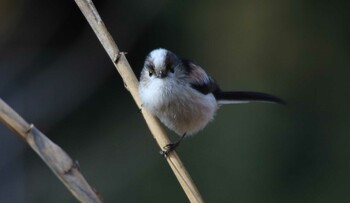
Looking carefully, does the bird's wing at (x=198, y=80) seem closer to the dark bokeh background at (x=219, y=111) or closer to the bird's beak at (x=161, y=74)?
the bird's beak at (x=161, y=74)

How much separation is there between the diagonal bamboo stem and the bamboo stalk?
288 millimetres

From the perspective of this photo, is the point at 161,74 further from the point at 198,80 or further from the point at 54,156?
the point at 54,156

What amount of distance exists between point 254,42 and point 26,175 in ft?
3.81

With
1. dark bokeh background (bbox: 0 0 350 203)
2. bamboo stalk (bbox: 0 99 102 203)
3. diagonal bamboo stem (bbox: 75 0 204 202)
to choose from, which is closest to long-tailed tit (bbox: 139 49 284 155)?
diagonal bamboo stem (bbox: 75 0 204 202)

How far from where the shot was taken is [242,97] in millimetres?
1816

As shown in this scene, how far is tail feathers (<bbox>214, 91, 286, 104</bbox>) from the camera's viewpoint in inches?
69.3

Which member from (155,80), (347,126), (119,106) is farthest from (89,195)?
(347,126)

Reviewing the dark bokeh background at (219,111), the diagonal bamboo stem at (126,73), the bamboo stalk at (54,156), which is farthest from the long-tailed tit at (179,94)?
the dark bokeh background at (219,111)

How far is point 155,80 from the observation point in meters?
1.62

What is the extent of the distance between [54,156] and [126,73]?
50cm

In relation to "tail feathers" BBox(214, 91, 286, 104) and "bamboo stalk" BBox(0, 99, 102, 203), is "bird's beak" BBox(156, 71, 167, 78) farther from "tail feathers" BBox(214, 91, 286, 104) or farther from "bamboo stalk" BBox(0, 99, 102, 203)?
"bamboo stalk" BBox(0, 99, 102, 203)

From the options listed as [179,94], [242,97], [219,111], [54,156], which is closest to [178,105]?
[179,94]

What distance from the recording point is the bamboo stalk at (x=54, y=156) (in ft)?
2.95

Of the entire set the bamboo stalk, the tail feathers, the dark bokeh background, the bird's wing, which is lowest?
the bamboo stalk
